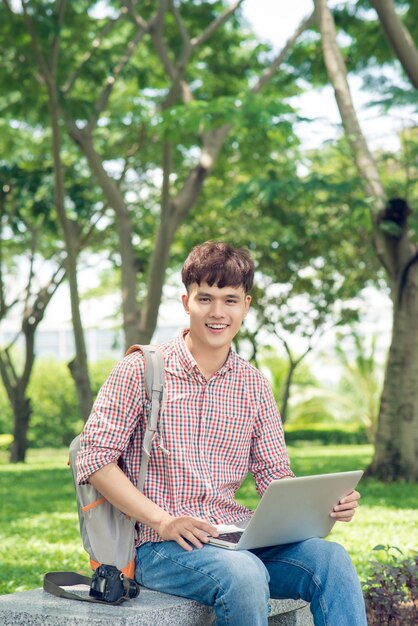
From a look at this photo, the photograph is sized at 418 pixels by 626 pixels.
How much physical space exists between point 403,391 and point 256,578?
8.33 meters

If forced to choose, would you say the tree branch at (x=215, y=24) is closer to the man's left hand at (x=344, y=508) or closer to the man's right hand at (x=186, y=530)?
the man's left hand at (x=344, y=508)

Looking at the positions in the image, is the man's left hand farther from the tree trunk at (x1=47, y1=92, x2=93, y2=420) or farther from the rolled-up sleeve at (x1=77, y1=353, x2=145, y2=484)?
the tree trunk at (x1=47, y1=92, x2=93, y2=420)

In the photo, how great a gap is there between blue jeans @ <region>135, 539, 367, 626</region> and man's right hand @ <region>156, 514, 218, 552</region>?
0.09ft

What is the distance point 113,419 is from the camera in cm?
314

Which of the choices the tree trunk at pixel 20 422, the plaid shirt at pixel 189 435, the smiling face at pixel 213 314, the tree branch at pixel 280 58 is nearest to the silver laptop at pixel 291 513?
the plaid shirt at pixel 189 435

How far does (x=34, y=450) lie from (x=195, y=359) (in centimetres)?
2545

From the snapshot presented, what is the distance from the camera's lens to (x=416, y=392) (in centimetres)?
1100

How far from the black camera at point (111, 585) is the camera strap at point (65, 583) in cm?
1

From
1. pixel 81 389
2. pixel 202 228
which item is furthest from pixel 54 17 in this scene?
pixel 202 228

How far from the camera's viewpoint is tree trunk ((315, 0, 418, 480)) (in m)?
10.7

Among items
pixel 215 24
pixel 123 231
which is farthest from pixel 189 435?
pixel 215 24

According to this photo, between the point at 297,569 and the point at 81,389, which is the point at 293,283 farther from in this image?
the point at 297,569

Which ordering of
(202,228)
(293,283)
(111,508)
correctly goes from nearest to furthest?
(111,508) → (202,228) → (293,283)

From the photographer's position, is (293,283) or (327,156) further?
(293,283)
